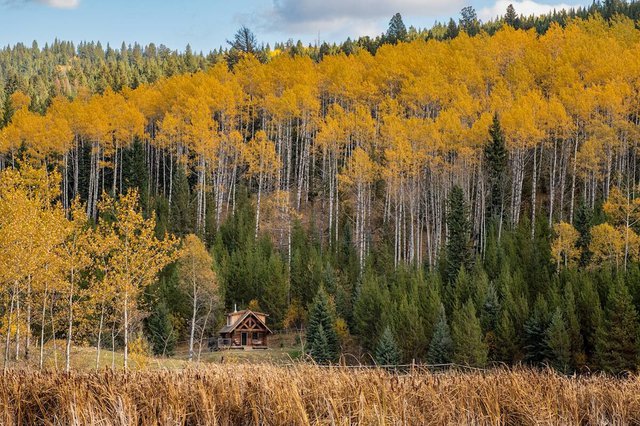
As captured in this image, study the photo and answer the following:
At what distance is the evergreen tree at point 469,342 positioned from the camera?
33.2 m

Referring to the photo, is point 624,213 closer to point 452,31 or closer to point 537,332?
point 537,332

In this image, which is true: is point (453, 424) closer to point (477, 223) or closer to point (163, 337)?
Result: point (163, 337)

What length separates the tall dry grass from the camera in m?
5.97

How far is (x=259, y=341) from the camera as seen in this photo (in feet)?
148

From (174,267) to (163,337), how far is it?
12.7 meters

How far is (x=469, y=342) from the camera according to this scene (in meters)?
33.6

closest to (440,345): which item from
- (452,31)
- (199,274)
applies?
(199,274)

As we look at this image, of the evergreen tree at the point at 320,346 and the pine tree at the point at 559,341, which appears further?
the evergreen tree at the point at 320,346

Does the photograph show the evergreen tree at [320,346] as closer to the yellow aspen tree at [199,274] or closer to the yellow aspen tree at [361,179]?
the yellow aspen tree at [199,274]

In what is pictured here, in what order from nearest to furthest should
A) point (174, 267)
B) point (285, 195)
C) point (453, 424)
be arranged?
point (453, 424)
point (174, 267)
point (285, 195)

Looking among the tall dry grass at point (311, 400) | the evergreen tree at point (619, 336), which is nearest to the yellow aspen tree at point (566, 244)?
the evergreen tree at point (619, 336)

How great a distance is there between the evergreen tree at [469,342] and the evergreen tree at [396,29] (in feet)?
278

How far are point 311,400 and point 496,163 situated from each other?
5051 centimetres

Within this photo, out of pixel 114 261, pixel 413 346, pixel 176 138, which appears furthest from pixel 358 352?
pixel 176 138
